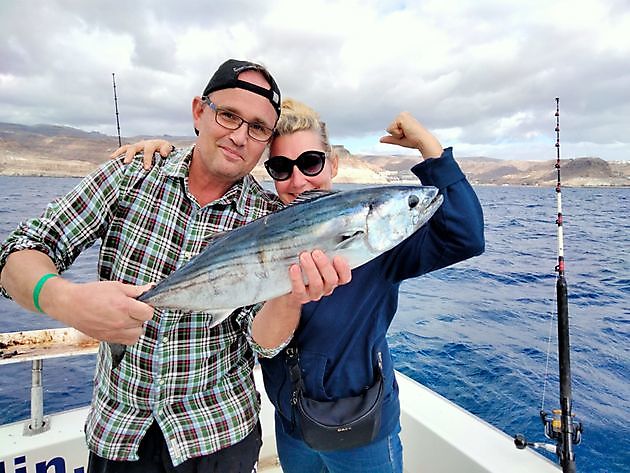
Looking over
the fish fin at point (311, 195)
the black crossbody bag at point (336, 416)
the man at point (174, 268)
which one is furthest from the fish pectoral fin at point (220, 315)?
the fish fin at point (311, 195)

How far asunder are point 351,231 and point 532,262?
17731 millimetres

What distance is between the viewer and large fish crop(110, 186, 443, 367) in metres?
1.90

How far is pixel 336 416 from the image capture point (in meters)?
2.18

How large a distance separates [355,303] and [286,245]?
55 centimetres

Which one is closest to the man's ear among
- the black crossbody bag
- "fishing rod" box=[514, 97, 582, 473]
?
the black crossbody bag

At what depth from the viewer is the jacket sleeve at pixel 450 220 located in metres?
1.88

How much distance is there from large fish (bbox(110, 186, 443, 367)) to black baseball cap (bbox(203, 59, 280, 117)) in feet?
2.31

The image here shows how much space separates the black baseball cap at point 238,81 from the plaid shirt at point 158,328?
1.48ft

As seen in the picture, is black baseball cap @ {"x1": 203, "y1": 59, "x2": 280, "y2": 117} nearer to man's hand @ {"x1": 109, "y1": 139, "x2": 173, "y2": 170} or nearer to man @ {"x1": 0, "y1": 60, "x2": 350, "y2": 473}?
man @ {"x1": 0, "y1": 60, "x2": 350, "y2": 473}

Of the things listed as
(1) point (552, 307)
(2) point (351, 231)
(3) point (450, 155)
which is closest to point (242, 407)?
(2) point (351, 231)

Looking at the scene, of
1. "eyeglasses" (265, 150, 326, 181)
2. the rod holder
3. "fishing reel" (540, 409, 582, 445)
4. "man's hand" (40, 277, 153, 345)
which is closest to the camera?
"man's hand" (40, 277, 153, 345)

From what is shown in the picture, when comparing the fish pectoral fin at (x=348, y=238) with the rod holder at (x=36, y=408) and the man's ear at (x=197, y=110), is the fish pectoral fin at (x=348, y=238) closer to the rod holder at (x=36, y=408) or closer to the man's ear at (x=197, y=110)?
the man's ear at (x=197, y=110)

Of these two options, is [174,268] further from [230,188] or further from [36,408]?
[36,408]

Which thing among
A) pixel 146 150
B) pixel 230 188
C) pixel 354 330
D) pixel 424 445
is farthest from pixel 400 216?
pixel 424 445
